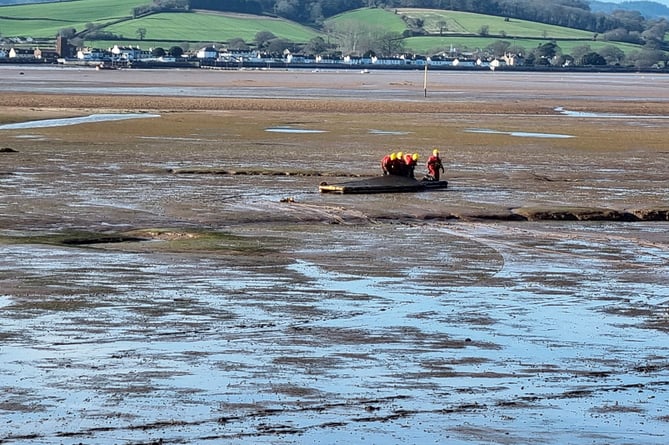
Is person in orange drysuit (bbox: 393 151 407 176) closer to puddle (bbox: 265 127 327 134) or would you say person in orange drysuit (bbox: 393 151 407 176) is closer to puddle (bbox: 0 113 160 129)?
puddle (bbox: 0 113 160 129)

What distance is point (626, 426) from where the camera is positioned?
43.4ft

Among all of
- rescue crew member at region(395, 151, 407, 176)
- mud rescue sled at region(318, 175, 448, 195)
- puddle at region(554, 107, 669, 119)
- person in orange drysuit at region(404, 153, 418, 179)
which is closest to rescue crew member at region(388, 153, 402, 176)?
rescue crew member at region(395, 151, 407, 176)

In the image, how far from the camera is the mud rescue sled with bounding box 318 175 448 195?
117ft

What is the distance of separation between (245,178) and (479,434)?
27.3 meters

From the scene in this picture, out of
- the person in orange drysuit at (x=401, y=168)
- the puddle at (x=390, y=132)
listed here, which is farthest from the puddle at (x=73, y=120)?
the person in orange drysuit at (x=401, y=168)

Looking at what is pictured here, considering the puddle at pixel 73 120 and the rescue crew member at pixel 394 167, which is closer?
the rescue crew member at pixel 394 167

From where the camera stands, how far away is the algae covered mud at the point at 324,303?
44.0 feet

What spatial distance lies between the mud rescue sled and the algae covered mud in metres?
0.58

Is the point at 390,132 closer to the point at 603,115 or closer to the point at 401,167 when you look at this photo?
the point at 401,167

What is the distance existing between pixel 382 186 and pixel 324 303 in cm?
1645

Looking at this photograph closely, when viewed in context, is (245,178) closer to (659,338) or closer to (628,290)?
(628,290)

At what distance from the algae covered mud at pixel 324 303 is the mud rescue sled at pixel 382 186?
0.58m

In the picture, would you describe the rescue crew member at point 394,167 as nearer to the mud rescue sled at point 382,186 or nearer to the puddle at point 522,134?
the mud rescue sled at point 382,186

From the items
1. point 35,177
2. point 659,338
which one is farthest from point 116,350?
point 35,177
